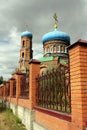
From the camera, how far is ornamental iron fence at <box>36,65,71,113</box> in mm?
5453

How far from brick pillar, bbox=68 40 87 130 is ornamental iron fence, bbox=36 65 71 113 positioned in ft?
1.86

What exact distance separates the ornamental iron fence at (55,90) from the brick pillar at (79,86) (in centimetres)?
57

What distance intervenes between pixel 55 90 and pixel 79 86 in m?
1.99

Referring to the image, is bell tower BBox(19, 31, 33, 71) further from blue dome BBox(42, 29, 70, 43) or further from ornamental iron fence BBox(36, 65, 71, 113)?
ornamental iron fence BBox(36, 65, 71, 113)

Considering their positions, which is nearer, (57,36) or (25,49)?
(57,36)

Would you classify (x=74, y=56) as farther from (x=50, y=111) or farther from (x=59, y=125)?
(x=50, y=111)

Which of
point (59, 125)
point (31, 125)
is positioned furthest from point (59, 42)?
point (59, 125)

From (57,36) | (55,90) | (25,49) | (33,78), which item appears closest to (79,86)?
(55,90)

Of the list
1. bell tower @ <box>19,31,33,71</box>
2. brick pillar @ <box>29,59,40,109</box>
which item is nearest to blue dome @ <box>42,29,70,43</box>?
bell tower @ <box>19,31,33,71</box>

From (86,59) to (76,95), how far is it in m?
0.73

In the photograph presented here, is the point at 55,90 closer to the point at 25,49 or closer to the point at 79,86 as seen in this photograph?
the point at 79,86

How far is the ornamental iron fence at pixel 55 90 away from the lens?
17.9 feet

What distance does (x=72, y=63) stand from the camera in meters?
4.74

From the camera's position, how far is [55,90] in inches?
248
